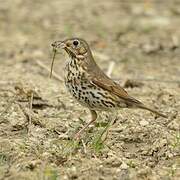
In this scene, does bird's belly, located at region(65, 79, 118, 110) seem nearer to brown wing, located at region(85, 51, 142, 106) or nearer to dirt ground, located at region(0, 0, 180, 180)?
brown wing, located at region(85, 51, 142, 106)

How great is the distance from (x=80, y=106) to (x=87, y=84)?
1.32 m

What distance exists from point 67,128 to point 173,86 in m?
2.12

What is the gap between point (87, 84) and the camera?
6922 mm

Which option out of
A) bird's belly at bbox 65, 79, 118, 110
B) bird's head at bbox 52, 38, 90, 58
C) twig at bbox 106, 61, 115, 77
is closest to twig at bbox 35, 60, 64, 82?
twig at bbox 106, 61, 115, 77

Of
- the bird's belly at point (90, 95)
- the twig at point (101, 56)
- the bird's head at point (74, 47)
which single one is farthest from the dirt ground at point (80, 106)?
the bird's head at point (74, 47)

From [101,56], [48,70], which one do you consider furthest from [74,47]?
[101,56]

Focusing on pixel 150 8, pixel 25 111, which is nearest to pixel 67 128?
pixel 25 111

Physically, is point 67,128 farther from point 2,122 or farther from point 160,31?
point 160,31

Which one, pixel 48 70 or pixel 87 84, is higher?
pixel 87 84

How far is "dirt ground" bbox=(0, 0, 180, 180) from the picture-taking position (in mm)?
6266

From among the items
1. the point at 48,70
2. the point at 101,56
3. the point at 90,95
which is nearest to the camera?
the point at 90,95

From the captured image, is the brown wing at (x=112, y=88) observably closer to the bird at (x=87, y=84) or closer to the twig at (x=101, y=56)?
the bird at (x=87, y=84)

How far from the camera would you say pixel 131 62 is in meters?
10.4

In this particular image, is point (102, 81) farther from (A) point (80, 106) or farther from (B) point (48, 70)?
(B) point (48, 70)
